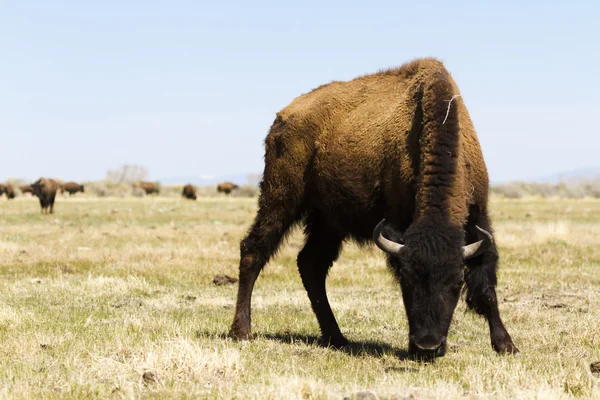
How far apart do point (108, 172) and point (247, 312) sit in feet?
430

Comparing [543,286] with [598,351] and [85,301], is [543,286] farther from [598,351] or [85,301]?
[85,301]

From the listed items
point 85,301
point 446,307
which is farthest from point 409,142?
point 85,301

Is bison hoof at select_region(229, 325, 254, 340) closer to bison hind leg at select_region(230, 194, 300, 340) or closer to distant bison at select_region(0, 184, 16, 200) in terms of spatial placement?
bison hind leg at select_region(230, 194, 300, 340)

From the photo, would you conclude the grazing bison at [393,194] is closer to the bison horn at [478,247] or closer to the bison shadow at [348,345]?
the bison horn at [478,247]

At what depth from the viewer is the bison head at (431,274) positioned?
600cm

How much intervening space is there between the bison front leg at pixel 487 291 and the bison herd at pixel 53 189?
32.7 metres

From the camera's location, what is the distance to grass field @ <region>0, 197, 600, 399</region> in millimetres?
5391

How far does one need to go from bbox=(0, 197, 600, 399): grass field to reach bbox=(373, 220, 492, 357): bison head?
30 centimetres

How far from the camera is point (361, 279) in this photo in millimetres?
13117

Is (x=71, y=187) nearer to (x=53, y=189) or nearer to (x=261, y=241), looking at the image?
(x=53, y=189)

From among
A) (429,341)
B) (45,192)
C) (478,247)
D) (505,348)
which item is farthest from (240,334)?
(45,192)

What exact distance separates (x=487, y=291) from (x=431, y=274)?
1160 mm

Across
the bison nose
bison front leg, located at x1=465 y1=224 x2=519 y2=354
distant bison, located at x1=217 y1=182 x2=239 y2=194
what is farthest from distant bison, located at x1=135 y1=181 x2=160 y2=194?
the bison nose

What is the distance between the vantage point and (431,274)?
6.06 metres
